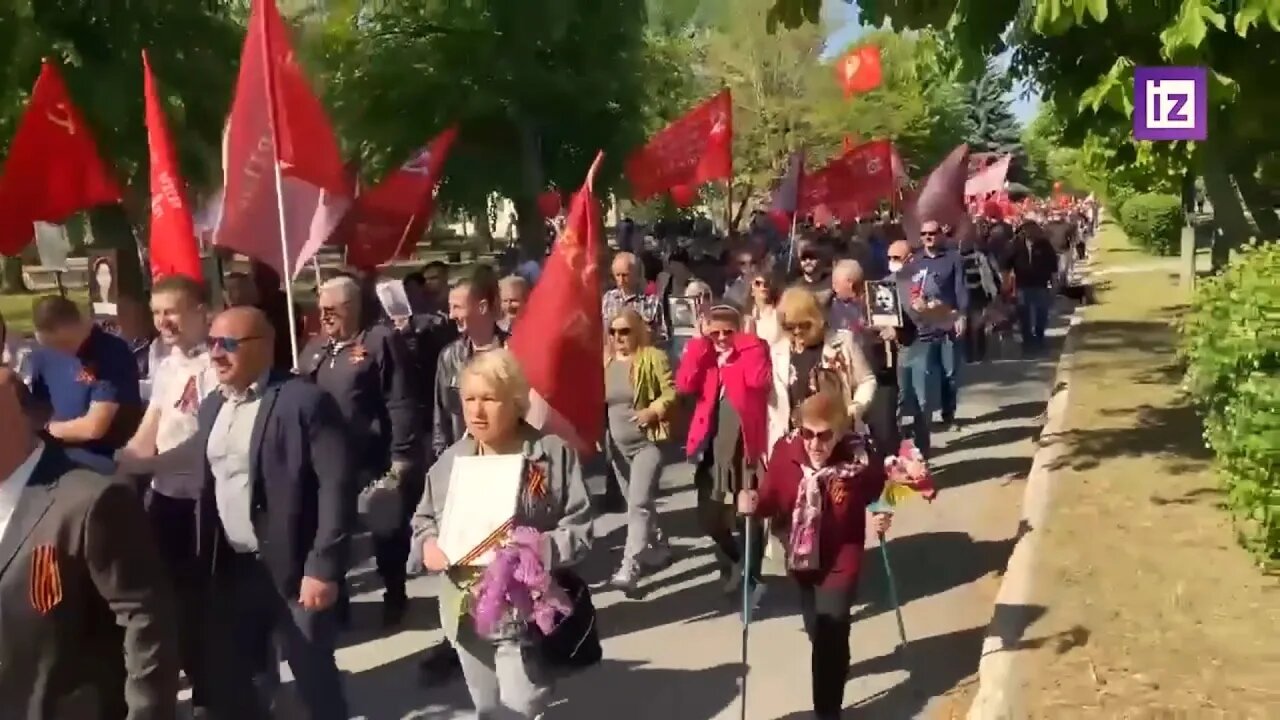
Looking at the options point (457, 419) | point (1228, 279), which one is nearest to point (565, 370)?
point (457, 419)

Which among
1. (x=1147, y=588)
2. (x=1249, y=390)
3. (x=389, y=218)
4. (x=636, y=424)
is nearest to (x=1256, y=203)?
(x=1249, y=390)

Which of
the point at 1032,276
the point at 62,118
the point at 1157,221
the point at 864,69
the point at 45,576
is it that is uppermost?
the point at 864,69

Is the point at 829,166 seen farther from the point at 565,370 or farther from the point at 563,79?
the point at 565,370

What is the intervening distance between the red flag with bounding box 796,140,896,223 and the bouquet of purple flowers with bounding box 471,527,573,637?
12321 millimetres

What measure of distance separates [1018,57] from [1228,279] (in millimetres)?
1901

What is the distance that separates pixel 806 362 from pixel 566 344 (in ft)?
4.79

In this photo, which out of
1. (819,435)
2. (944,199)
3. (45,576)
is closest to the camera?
(45,576)

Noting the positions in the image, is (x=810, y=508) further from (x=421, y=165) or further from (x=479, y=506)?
(x=421, y=165)

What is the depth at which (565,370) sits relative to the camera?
563 centimetres

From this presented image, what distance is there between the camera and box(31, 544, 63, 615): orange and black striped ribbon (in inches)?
115

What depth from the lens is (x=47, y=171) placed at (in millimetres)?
8047

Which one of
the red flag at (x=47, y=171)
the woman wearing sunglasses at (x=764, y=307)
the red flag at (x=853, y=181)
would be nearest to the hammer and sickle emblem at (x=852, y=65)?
the red flag at (x=853, y=181)

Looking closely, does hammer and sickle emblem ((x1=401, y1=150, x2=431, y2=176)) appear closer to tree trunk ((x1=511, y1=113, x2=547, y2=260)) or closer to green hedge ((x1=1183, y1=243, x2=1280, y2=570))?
green hedge ((x1=1183, y1=243, x2=1280, y2=570))

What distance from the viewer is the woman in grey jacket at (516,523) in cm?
433
